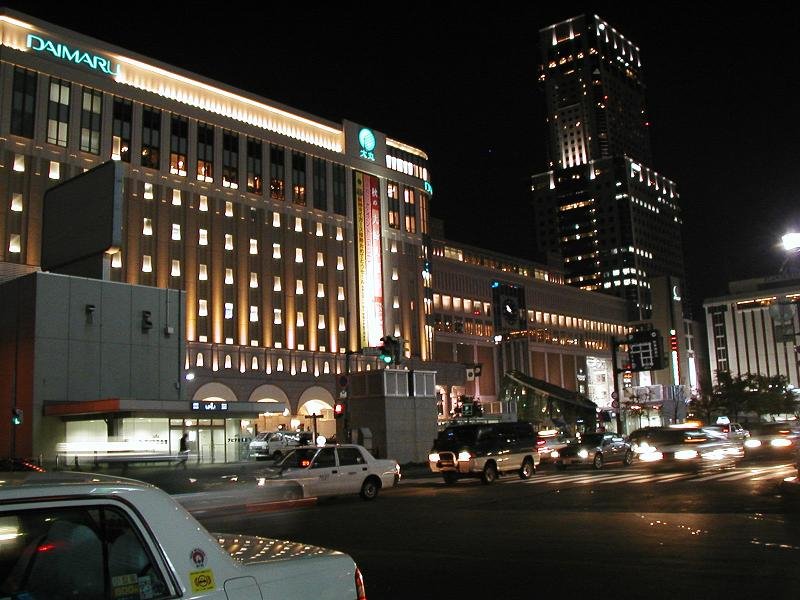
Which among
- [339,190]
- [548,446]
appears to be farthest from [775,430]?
[339,190]

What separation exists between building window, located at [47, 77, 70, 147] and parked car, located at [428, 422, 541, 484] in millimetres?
45595

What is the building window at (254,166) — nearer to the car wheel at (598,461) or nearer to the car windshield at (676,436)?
the car wheel at (598,461)

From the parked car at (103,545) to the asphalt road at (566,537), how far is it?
17.1 ft

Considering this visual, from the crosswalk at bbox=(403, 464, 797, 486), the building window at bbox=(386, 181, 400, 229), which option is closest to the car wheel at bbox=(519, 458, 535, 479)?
the crosswalk at bbox=(403, 464, 797, 486)

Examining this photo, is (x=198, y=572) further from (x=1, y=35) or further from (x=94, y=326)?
(x=1, y=35)

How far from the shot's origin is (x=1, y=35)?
192 ft

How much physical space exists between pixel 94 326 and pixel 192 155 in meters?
32.0

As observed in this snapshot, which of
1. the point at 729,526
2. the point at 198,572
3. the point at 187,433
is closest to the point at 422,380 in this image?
the point at 187,433

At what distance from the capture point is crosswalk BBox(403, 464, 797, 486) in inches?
932

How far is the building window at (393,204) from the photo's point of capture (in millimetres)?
84938

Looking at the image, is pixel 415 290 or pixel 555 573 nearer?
pixel 555 573

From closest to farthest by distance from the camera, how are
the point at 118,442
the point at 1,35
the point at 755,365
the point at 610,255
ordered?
the point at 118,442, the point at 1,35, the point at 755,365, the point at 610,255

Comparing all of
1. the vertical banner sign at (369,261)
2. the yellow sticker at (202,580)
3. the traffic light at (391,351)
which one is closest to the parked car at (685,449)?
the traffic light at (391,351)

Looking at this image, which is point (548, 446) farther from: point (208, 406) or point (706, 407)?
point (706, 407)
